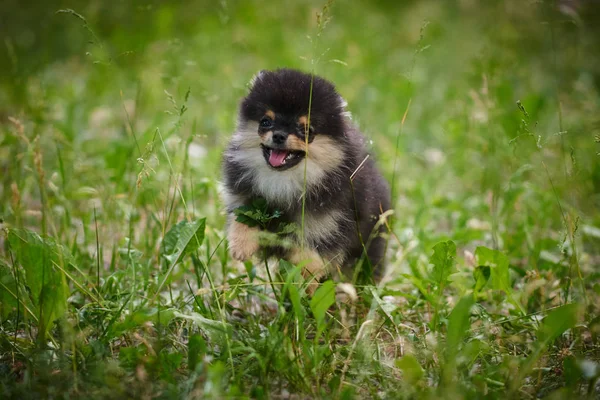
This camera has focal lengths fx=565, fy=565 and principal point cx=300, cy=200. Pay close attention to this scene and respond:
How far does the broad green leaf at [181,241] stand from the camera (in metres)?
2.97

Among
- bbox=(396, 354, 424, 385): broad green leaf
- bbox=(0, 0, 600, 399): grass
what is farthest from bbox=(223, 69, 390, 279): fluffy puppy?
bbox=(396, 354, 424, 385): broad green leaf

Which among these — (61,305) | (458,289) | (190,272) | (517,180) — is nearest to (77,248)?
(190,272)

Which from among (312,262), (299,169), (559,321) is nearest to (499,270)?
(559,321)

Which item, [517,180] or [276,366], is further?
[517,180]

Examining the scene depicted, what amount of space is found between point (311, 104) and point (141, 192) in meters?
1.62

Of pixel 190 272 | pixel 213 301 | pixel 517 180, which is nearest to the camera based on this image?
pixel 213 301

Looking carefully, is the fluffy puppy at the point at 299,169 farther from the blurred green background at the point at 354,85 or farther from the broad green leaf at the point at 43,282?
the broad green leaf at the point at 43,282

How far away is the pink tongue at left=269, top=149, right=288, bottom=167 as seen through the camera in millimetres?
3156

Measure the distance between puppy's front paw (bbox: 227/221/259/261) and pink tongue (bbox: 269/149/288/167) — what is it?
15.3 inches

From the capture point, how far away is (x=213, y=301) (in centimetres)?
309

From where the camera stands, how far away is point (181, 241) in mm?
3020

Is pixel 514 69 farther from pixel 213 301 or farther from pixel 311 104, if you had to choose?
pixel 213 301

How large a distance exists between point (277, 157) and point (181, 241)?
704mm

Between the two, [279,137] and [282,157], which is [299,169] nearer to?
[282,157]
